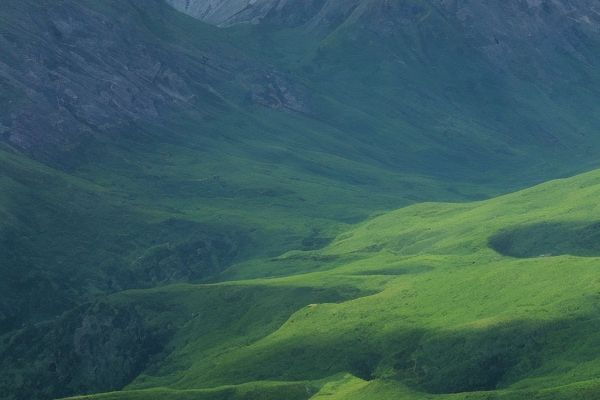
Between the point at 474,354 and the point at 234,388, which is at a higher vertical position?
the point at 474,354

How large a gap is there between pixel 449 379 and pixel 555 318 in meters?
25.4

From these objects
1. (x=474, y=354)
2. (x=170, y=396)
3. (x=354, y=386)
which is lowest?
(x=170, y=396)

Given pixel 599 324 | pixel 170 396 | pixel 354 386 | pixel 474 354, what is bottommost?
pixel 170 396

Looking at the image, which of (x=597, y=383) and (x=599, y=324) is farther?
(x=599, y=324)

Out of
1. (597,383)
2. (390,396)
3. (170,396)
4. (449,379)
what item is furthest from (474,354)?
(170,396)

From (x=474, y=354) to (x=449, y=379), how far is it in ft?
25.6

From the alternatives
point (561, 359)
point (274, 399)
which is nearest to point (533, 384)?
point (561, 359)

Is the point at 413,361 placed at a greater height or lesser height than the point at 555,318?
lesser

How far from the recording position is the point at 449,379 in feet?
625

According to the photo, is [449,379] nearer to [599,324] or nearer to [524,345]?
[524,345]

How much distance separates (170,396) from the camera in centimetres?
19950

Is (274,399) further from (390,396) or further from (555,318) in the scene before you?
(555,318)

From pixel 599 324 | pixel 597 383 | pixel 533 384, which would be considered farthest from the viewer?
pixel 599 324

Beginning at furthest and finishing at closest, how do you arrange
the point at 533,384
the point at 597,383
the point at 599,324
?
the point at 599,324, the point at 533,384, the point at 597,383
